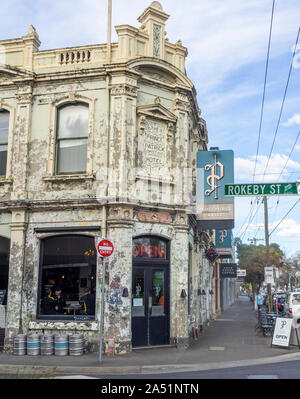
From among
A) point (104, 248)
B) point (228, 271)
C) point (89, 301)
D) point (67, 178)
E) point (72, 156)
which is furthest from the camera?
point (228, 271)

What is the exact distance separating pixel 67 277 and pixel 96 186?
9.68ft

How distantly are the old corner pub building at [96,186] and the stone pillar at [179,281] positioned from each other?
0.03 m

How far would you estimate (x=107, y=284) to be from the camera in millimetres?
13422

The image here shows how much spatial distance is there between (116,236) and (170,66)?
613 cm

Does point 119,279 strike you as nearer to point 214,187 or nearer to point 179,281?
point 179,281

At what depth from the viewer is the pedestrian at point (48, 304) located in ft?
45.7

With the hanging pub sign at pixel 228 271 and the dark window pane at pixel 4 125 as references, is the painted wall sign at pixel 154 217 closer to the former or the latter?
the dark window pane at pixel 4 125

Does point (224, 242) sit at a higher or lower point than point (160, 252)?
higher

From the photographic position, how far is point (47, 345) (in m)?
12.8

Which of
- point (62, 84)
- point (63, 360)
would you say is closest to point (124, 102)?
point (62, 84)

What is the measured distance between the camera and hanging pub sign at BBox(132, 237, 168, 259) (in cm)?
1422

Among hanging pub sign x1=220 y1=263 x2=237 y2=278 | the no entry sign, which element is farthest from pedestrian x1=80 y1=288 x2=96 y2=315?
hanging pub sign x1=220 y1=263 x2=237 y2=278

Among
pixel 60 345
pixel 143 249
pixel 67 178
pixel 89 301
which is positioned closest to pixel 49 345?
pixel 60 345
